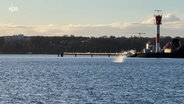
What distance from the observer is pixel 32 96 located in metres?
63.2

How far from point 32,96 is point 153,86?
20778 millimetres

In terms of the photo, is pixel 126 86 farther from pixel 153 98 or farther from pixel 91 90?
pixel 153 98

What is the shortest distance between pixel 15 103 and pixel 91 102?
708 centimetres

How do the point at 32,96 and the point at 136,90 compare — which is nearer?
the point at 32,96

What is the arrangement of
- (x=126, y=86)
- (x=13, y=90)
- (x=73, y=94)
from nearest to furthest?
(x=73, y=94) → (x=13, y=90) → (x=126, y=86)

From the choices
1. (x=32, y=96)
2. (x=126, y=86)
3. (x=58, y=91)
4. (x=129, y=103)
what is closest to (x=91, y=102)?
(x=129, y=103)

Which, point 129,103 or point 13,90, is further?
point 13,90

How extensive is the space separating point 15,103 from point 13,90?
14577 mm

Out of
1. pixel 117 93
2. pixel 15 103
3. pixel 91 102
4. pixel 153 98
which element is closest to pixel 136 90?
pixel 117 93

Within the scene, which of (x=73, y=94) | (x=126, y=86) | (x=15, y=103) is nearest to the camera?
(x=15, y=103)

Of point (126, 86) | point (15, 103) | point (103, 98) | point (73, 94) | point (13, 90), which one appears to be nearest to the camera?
point (15, 103)

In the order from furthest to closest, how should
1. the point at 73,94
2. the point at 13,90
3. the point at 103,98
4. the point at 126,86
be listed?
the point at 126,86
the point at 13,90
the point at 73,94
the point at 103,98

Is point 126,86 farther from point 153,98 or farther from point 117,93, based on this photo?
point 153,98

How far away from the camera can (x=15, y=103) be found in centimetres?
5688
